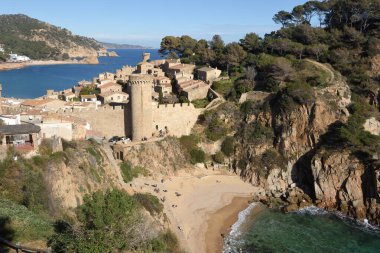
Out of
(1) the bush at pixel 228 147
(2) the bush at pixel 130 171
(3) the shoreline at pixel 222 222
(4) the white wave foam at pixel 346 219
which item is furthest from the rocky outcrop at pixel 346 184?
(2) the bush at pixel 130 171

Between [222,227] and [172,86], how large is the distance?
21.3 metres

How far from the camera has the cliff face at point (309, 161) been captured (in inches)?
1177

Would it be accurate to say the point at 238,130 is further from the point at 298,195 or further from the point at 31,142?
the point at 31,142

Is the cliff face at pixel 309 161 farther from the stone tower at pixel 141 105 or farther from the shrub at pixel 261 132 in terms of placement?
the stone tower at pixel 141 105

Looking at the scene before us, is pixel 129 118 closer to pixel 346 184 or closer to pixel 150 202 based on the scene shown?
pixel 150 202

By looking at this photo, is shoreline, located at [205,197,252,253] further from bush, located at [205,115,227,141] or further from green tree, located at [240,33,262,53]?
green tree, located at [240,33,262,53]

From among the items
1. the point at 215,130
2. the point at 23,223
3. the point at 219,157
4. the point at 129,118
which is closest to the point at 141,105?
the point at 129,118

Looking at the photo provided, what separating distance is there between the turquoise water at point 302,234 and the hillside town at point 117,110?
11694mm

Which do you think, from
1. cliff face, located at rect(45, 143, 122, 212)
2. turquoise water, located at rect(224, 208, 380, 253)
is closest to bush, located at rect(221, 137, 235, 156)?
turquoise water, located at rect(224, 208, 380, 253)

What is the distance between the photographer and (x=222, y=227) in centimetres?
2705

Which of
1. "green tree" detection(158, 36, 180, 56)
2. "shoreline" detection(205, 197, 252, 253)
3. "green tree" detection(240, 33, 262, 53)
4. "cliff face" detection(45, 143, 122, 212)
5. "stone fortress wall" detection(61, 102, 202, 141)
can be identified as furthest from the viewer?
"green tree" detection(158, 36, 180, 56)

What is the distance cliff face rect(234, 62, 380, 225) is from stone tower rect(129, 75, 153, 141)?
966cm

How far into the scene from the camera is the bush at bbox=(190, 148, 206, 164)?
35469 millimetres

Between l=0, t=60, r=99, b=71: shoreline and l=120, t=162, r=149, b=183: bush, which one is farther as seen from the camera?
l=0, t=60, r=99, b=71: shoreline
